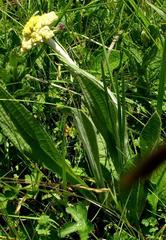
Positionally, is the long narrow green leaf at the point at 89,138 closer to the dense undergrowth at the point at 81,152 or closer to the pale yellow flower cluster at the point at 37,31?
the dense undergrowth at the point at 81,152

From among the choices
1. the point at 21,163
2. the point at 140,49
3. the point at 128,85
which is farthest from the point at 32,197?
the point at 140,49

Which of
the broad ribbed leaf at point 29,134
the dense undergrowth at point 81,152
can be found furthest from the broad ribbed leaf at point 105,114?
the broad ribbed leaf at point 29,134

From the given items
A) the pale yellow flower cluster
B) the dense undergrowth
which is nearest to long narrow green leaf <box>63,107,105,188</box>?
the dense undergrowth

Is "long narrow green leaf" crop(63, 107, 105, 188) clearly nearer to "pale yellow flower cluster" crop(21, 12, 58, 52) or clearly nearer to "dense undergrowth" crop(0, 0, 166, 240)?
"dense undergrowth" crop(0, 0, 166, 240)

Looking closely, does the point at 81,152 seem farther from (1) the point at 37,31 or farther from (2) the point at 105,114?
(1) the point at 37,31

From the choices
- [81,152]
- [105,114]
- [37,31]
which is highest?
[37,31]

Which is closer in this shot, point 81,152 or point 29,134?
point 29,134

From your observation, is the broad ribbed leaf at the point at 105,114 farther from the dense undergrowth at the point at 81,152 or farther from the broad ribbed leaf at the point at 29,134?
the broad ribbed leaf at the point at 29,134

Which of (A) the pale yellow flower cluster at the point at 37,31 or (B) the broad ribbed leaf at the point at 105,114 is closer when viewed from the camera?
(A) the pale yellow flower cluster at the point at 37,31

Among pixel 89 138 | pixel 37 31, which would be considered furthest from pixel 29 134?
pixel 37 31

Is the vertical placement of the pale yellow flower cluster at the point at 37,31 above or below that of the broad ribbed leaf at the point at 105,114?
above
